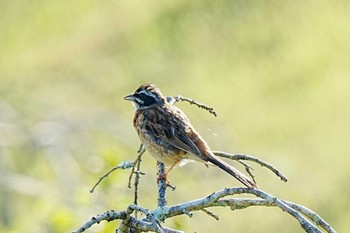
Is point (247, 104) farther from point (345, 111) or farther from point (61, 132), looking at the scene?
point (61, 132)

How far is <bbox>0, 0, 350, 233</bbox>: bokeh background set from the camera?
379 inches

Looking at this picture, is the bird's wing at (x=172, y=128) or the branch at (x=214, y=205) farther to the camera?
the bird's wing at (x=172, y=128)

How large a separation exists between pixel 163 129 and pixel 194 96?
5537mm

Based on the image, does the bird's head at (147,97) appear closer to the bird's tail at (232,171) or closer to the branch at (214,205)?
the bird's tail at (232,171)

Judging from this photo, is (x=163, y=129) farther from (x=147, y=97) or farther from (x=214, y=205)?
(x=214, y=205)

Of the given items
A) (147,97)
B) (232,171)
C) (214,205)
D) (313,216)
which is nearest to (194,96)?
(147,97)

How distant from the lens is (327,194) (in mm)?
10430

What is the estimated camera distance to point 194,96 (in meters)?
12.2

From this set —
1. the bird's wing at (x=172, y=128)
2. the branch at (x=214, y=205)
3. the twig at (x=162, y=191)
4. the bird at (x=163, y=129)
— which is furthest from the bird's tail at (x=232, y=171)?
the branch at (x=214, y=205)

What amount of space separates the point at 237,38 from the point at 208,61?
135cm

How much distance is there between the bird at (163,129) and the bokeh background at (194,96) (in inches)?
63.2

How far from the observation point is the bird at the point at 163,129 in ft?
20.7

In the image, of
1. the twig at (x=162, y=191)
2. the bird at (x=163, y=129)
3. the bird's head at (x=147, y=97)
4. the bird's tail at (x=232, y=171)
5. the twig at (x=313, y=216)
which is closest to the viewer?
the twig at (x=313, y=216)

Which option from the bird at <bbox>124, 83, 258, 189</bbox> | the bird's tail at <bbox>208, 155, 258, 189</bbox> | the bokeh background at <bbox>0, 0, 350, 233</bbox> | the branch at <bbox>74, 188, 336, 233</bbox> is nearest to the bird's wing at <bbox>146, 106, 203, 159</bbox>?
the bird at <bbox>124, 83, 258, 189</bbox>
